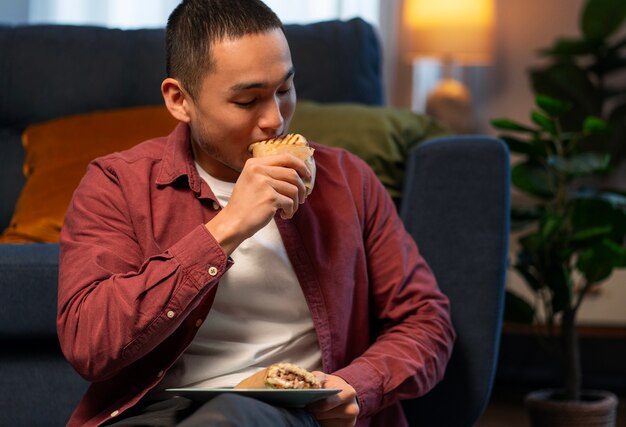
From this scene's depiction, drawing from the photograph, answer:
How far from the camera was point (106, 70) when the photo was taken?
7.90ft

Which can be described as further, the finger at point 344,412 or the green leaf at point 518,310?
the green leaf at point 518,310

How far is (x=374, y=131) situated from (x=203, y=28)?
0.76 m

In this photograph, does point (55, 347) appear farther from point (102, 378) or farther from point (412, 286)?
point (412, 286)

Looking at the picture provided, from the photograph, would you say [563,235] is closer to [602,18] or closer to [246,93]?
[602,18]

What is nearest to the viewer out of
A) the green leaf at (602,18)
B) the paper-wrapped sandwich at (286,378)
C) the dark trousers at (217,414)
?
the dark trousers at (217,414)

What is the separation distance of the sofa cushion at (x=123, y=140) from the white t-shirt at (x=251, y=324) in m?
0.68

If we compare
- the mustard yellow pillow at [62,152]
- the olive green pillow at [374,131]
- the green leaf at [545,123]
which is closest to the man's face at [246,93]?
the olive green pillow at [374,131]

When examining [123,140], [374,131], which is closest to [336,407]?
[374,131]

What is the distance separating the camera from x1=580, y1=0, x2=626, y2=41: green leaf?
3223 millimetres

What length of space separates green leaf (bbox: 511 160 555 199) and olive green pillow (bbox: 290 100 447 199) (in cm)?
36

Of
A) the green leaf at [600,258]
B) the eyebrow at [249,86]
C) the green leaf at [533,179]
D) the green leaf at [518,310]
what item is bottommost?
the green leaf at [518,310]

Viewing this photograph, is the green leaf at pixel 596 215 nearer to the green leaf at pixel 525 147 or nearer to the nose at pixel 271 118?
the green leaf at pixel 525 147

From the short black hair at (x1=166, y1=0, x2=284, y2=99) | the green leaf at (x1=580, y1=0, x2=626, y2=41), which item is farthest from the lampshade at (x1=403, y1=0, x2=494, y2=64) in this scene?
the short black hair at (x1=166, y1=0, x2=284, y2=99)

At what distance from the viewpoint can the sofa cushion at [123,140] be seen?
202 cm
